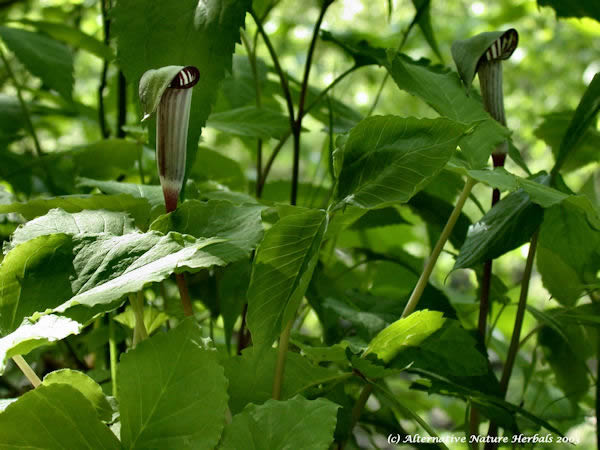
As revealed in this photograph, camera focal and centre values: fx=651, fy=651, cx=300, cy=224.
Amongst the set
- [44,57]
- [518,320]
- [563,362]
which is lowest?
[563,362]

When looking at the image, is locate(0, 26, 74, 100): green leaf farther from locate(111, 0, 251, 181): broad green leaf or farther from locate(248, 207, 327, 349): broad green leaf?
locate(248, 207, 327, 349): broad green leaf

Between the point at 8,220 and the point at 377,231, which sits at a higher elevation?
the point at 8,220

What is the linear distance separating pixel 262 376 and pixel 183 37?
20 cm

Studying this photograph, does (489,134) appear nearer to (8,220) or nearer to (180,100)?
(180,100)

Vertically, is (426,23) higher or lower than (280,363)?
higher

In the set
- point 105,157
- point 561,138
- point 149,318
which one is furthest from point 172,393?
point 561,138

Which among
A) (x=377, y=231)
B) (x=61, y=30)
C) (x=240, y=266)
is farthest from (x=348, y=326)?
(x=61, y=30)

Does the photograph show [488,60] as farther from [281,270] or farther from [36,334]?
[36,334]

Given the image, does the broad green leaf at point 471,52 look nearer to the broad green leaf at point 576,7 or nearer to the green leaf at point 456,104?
the green leaf at point 456,104

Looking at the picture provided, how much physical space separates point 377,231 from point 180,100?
49cm

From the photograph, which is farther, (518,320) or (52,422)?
(518,320)

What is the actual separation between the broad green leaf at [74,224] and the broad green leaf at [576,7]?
357mm

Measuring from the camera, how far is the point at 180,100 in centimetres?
33

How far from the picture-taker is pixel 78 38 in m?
0.67
